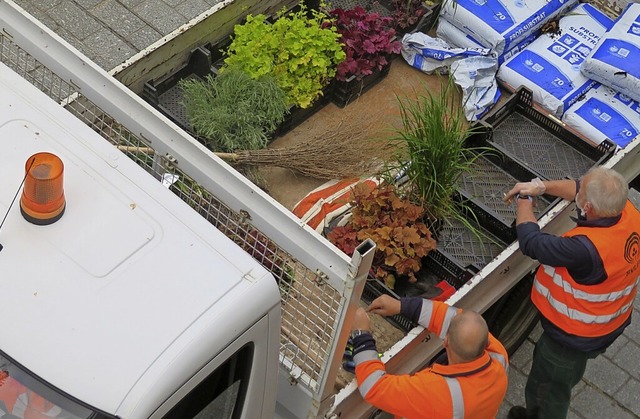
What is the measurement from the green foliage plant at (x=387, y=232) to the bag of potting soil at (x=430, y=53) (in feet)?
4.00

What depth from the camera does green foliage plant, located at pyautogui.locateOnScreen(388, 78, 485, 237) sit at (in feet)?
14.9

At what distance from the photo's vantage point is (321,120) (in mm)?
5207

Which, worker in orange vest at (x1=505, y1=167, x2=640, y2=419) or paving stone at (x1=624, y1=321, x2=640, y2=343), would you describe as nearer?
worker in orange vest at (x1=505, y1=167, x2=640, y2=419)

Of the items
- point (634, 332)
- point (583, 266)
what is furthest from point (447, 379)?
point (634, 332)

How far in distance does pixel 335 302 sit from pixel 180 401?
68cm

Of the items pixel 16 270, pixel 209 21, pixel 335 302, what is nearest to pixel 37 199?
pixel 16 270

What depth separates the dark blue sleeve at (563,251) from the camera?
4336 millimetres

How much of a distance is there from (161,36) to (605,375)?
371 cm

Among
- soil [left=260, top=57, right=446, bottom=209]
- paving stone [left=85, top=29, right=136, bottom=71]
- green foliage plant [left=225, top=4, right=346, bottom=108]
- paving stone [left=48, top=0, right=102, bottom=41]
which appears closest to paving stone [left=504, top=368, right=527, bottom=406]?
soil [left=260, top=57, right=446, bottom=209]

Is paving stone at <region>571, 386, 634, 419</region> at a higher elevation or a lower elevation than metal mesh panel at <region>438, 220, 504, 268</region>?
lower

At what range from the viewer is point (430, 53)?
5.48 metres

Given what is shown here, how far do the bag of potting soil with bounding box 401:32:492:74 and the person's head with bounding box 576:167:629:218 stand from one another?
4.33 ft

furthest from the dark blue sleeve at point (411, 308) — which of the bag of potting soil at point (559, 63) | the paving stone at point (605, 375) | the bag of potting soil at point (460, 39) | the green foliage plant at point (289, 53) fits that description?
the bag of potting soil at point (460, 39)

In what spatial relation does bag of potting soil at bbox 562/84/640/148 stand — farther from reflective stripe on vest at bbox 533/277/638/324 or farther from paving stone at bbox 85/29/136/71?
paving stone at bbox 85/29/136/71
